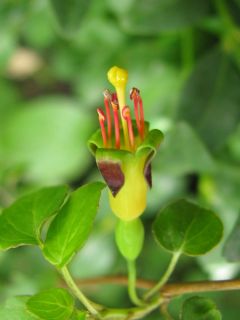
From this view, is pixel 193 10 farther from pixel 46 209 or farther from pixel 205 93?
pixel 46 209

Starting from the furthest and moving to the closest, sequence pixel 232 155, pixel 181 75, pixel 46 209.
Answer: pixel 181 75 < pixel 232 155 < pixel 46 209

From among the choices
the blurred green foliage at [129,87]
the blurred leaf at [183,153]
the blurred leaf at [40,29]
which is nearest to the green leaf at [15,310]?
the blurred green foliage at [129,87]

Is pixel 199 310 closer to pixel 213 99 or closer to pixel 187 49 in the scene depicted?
pixel 213 99

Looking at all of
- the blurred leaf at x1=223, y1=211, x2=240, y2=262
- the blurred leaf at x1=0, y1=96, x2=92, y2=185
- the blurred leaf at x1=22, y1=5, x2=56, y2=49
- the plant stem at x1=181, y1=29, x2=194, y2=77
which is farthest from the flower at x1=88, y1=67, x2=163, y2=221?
the blurred leaf at x1=0, y1=96, x2=92, y2=185

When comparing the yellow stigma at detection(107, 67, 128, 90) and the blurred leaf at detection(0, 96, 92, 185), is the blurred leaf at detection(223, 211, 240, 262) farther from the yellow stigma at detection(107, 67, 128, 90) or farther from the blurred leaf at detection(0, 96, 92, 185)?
the blurred leaf at detection(0, 96, 92, 185)

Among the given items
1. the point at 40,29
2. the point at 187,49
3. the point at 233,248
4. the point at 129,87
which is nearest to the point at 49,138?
the point at 40,29

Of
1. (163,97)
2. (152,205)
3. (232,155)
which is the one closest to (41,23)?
(163,97)

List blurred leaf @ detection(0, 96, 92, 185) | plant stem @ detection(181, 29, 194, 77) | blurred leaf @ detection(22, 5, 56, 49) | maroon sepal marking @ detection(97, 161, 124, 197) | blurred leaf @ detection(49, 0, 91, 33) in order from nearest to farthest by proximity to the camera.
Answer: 1. maroon sepal marking @ detection(97, 161, 124, 197)
2. blurred leaf @ detection(49, 0, 91, 33)
3. plant stem @ detection(181, 29, 194, 77)
4. blurred leaf @ detection(22, 5, 56, 49)
5. blurred leaf @ detection(0, 96, 92, 185)

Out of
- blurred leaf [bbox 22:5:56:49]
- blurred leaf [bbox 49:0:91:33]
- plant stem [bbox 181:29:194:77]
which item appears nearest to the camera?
blurred leaf [bbox 49:0:91:33]
